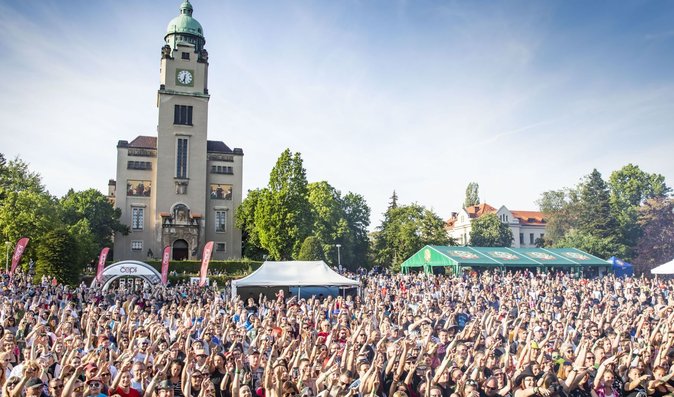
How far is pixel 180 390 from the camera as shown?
7.23 m

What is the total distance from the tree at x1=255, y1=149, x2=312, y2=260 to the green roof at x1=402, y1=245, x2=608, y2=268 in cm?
1005

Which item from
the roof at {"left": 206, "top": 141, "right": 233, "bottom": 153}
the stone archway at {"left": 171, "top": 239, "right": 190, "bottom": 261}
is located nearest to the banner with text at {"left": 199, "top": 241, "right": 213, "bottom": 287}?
the stone archway at {"left": 171, "top": 239, "right": 190, "bottom": 261}

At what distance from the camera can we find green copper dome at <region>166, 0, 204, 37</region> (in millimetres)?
57844

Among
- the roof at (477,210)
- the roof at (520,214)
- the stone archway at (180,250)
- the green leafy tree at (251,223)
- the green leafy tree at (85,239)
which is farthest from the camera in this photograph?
the roof at (520,214)

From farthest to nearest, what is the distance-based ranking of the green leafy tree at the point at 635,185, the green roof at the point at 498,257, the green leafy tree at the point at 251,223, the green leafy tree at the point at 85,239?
the green leafy tree at the point at 635,185, the green leafy tree at the point at 251,223, the green roof at the point at 498,257, the green leafy tree at the point at 85,239

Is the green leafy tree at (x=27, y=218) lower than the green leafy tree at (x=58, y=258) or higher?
higher

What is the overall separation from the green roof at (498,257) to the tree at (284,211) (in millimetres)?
10052

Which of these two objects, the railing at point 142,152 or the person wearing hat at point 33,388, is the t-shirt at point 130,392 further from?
the railing at point 142,152

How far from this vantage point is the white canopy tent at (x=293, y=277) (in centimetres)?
2283

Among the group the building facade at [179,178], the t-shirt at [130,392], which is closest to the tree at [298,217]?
the building facade at [179,178]

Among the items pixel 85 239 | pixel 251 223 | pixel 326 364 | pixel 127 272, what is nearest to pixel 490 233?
pixel 251 223

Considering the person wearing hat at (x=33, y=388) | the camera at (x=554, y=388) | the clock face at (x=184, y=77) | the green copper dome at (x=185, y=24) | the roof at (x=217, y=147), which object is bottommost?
the camera at (x=554, y=388)

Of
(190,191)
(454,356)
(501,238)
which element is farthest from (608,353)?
(501,238)

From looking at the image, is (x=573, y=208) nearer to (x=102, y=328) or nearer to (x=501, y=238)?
(x=501, y=238)
